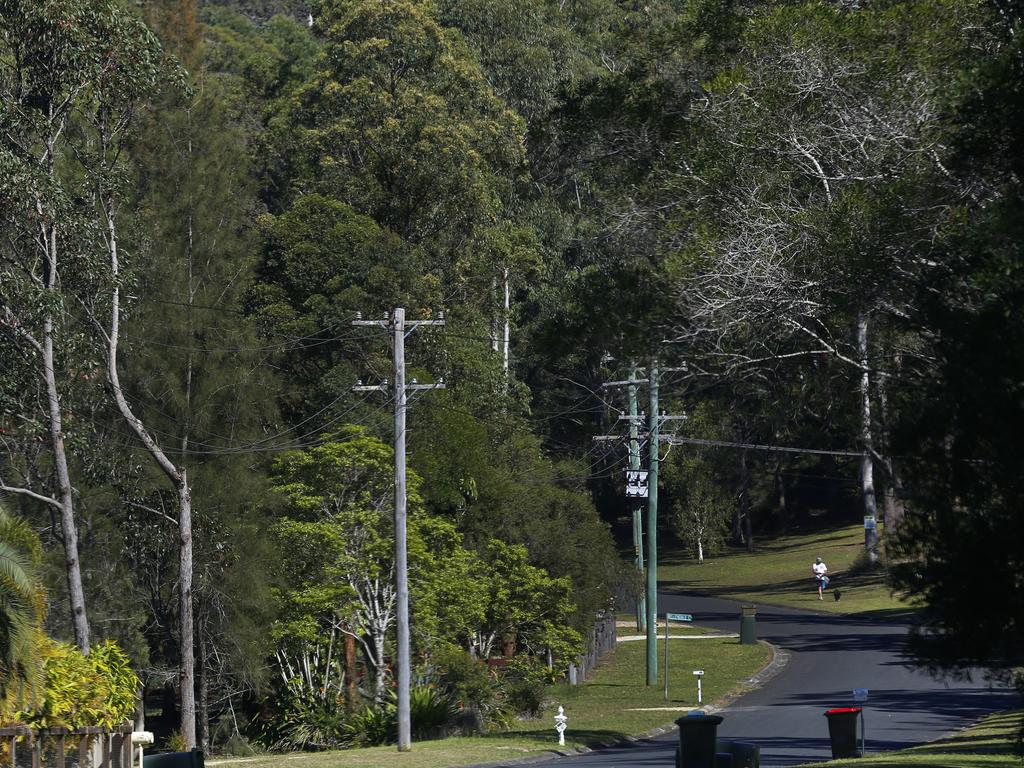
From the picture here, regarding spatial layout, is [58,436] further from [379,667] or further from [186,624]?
[379,667]

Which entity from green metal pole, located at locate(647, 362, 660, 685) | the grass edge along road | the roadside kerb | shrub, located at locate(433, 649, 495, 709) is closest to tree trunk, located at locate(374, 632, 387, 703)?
shrub, located at locate(433, 649, 495, 709)

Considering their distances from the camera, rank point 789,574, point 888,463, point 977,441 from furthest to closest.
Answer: point 789,574 → point 888,463 → point 977,441

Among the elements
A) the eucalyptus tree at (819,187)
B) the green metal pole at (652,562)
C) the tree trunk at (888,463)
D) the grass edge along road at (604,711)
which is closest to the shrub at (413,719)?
the grass edge along road at (604,711)

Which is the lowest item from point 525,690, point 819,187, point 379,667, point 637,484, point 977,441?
point 525,690

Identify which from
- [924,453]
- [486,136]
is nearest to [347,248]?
[486,136]

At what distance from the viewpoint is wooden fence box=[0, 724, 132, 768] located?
1427cm

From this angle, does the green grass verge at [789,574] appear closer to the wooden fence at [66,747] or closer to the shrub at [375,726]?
the shrub at [375,726]

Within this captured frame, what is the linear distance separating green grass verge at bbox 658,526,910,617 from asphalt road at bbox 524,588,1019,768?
23.3 feet

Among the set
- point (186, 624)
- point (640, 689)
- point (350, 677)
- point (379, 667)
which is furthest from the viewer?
point (640, 689)

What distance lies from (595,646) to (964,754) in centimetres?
2535

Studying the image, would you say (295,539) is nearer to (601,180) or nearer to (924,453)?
(601,180)

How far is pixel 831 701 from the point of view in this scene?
28781 mm

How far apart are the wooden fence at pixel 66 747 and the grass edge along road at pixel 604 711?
5.86 meters

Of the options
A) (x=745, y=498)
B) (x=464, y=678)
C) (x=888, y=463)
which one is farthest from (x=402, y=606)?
(x=745, y=498)
